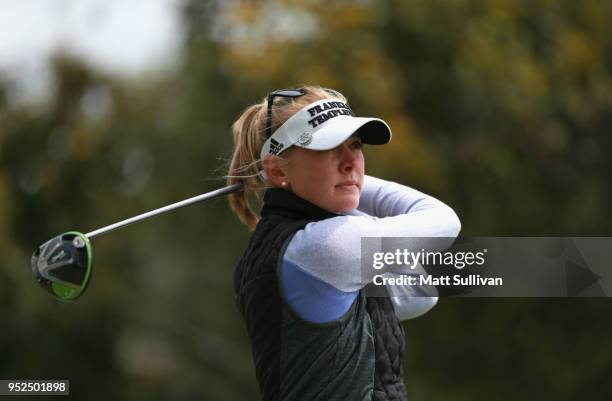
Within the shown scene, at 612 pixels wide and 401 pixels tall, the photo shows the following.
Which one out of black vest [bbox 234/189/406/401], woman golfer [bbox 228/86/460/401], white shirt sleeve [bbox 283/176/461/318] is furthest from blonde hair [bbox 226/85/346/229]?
white shirt sleeve [bbox 283/176/461/318]

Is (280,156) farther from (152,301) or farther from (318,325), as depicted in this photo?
(152,301)

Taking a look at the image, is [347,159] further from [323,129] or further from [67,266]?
[67,266]

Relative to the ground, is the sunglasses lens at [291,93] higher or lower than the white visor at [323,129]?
higher

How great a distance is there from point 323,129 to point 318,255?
328 mm

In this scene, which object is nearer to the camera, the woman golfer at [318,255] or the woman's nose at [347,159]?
the woman golfer at [318,255]

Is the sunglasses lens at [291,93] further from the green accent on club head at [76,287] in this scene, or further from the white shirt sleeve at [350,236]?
the green accent on club head at [76,287]

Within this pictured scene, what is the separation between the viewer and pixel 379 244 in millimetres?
2617

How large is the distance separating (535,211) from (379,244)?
8.58 m

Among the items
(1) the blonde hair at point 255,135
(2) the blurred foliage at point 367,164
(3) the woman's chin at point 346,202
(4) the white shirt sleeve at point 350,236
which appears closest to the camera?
(4) the white shirt sleeve at point 350,236

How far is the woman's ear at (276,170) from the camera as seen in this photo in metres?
2.76

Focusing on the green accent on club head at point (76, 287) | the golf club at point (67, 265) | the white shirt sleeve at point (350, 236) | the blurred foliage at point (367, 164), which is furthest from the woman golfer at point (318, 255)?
the blurred foliage at point (367, 164)

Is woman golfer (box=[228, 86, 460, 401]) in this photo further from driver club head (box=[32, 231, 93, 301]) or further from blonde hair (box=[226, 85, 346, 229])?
driver club head (box=[32, 231, 93, 301])

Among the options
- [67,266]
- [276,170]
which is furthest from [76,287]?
[276,170]

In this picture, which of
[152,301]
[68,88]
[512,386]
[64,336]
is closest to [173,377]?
[152,301]
